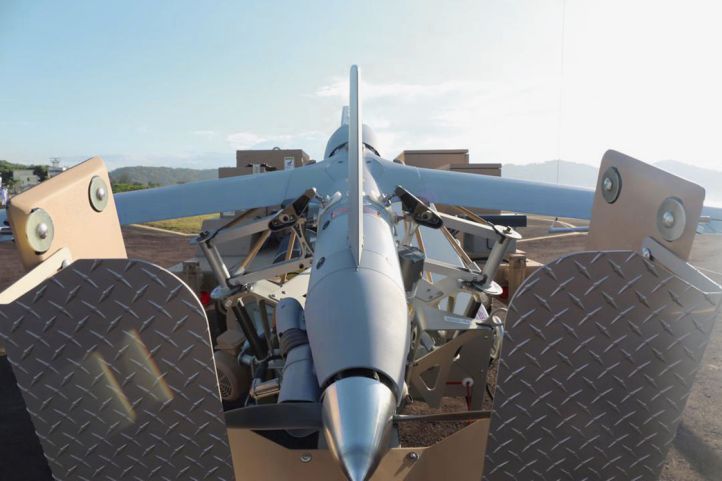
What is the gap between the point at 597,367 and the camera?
182 cm

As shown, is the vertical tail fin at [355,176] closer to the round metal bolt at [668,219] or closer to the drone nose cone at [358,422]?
the drone nose cone at [358,422]

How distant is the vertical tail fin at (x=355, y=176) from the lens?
2477 millimetres

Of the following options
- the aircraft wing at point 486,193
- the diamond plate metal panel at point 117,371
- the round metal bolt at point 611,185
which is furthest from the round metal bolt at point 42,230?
the aircraft wing at point 486,193

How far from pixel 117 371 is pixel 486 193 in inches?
172

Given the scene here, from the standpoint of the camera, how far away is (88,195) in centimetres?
247

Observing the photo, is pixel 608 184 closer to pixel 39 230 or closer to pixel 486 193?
pixel 486 193

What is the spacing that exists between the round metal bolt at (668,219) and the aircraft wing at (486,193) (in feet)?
9.40

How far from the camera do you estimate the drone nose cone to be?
171 cm

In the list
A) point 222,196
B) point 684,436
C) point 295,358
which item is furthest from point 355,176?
point 684,436

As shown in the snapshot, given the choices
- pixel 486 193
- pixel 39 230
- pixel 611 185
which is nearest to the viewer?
pixel 39 230

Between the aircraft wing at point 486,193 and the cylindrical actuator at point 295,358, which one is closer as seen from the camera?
the cylindrical actuator at point 295,358

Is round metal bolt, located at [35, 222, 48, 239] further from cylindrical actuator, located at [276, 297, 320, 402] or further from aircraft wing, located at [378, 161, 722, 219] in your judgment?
aircraft wing, located at [378, 161, 722, 219]

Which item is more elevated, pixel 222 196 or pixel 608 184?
pixel 608 184

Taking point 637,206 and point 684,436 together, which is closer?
point 637,206
